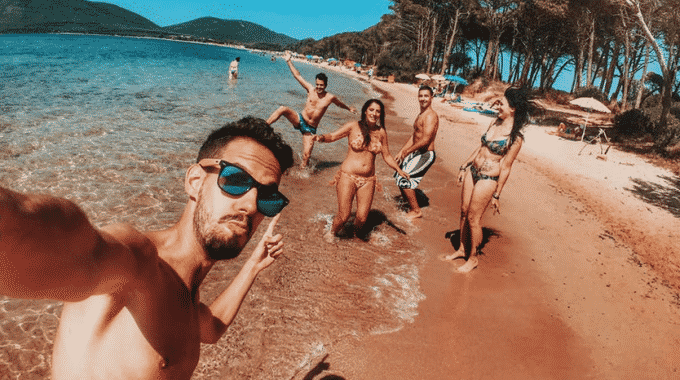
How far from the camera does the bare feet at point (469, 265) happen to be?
5184mm

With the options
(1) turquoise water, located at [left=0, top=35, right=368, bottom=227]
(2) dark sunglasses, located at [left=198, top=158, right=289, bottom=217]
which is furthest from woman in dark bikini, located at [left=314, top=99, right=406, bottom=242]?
(2) dark sunglasses, located at [left=198, top=158, right=289, bottom=217]

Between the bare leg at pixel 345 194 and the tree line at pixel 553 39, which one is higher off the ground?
the tree line at pixel 553 39

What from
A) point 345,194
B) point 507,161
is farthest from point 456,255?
point 345,194

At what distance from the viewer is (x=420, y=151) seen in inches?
265

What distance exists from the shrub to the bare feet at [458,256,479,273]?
1619 centimetres

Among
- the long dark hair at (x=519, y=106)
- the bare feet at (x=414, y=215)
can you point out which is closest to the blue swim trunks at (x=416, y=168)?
the bare feet at (x=414, y=215)

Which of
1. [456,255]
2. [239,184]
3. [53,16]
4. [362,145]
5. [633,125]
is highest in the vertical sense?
[53,16]

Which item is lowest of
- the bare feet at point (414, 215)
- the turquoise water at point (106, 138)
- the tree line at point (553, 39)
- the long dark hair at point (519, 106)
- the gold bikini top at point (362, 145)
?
the bare feet at point (414, 215)

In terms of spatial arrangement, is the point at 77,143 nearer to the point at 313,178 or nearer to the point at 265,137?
the point at 313,178

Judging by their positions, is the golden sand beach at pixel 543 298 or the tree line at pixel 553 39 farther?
the tree line at pixel 553 39

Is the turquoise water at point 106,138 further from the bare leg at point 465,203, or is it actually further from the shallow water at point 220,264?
the bare leg at point 465,203

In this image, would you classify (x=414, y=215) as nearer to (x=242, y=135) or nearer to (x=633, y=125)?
(x=242, y=135)

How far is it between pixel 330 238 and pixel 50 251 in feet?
16.6

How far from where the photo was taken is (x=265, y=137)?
1729mm
